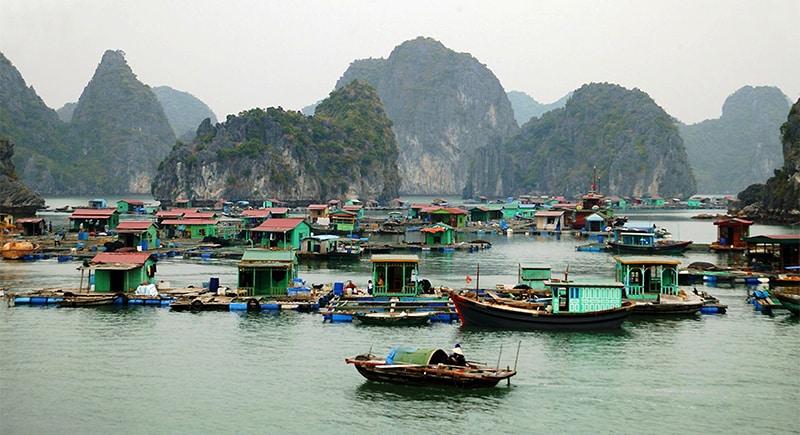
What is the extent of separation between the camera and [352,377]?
26.1 m

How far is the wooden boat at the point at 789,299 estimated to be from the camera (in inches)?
1425

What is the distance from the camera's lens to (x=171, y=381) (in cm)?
2614

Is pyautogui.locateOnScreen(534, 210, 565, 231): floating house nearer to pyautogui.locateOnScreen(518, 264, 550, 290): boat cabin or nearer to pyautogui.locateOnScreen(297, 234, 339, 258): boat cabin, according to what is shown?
pyautogui.locateOnScreen(297, 234, 339, 258): boat cabin

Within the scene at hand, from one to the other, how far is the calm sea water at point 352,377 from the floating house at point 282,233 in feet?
86.5

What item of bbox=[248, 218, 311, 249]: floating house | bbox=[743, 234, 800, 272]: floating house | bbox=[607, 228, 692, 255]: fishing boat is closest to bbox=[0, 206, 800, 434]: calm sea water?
bbox=[743, 234, 800, 272]: floating house

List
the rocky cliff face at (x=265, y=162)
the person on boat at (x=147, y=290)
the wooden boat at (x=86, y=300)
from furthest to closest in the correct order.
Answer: the rocky cliff face at (x=265, y=162)
the person on boat at (x=147, y=290)
the wooden boat at (x=86, y=300)

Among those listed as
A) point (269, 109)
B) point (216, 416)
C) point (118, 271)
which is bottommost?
point (216, 416)

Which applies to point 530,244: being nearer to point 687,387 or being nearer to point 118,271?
point 118,271

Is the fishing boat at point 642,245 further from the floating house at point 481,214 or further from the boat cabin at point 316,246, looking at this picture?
the floating house at point 481,214

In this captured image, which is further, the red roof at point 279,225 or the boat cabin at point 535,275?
the red roof at point 279,225

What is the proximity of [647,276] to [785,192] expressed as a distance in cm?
7663

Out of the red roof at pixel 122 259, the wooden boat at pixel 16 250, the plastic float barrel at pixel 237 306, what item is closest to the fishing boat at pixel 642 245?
the plastic float barrel at pixel 237 306

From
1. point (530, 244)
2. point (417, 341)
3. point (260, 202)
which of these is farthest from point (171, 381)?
point (260, 202)

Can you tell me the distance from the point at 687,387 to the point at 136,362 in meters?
18.7
